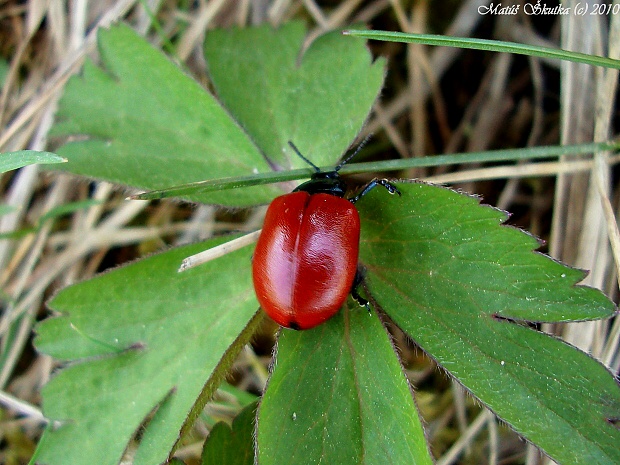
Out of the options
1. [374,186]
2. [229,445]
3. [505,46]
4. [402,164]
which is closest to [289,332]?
[229,445]

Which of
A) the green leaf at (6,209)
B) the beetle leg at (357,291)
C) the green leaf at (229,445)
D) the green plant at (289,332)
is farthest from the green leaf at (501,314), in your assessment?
the green leaf at (6,209)

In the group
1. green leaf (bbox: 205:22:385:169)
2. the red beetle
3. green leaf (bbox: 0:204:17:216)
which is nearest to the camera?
the red beetle

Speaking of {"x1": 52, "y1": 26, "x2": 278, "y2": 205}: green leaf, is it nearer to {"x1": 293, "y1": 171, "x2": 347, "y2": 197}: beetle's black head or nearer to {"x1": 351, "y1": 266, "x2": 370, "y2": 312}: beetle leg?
{"x1": 293, "y1": 171, "x2": 347, "y2": 197}: beetle's black head

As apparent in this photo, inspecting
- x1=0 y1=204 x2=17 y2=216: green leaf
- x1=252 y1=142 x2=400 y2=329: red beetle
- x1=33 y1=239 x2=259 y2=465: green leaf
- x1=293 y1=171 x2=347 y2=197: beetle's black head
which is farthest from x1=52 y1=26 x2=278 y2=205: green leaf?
x1=0 y1=204 x2=17 y2=216: green leaf

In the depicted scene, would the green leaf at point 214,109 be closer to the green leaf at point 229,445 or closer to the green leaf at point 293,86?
the green leaf at point 293,86

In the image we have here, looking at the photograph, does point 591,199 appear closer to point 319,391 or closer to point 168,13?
point 319,391

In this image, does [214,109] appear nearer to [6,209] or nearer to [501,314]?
[6,209]
